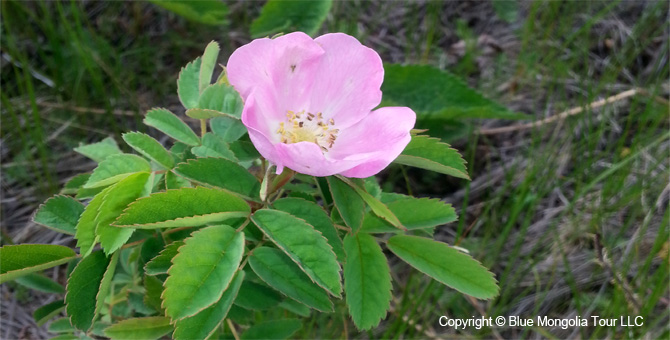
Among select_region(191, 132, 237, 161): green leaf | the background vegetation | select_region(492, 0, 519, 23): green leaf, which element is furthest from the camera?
select_region(492, 0, 519, 23): green leaf

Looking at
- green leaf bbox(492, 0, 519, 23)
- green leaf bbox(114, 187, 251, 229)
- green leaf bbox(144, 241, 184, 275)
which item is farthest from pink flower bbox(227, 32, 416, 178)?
green leaf bbox(492, 0, 519, 23)

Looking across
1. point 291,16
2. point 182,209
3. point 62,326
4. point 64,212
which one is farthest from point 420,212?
point 291,16

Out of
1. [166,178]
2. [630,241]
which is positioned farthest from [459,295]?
[166,178]

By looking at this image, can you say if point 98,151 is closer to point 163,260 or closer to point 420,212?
point 163,260

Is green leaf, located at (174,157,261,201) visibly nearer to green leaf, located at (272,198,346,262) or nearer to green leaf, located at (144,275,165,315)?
green leaf, located at (272,198,346,262)

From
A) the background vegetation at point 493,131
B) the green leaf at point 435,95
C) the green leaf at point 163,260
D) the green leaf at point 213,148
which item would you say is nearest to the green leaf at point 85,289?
the green leaf at point 163,260

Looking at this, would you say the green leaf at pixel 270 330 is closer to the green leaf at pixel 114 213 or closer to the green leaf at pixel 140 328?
the green leaf at pixel 140 328
